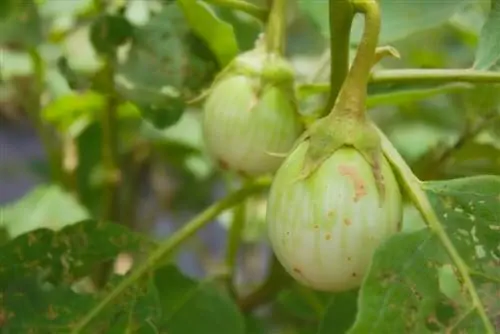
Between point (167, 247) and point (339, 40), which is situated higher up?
point (339, 40)

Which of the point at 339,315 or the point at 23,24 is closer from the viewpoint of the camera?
the point at 339,315

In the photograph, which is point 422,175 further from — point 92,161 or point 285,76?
point 92,161

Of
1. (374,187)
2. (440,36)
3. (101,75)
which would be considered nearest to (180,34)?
(101,75)

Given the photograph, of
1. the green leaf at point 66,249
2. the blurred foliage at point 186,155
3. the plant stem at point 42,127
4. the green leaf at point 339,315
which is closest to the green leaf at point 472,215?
the blurred foliage at point 186,155

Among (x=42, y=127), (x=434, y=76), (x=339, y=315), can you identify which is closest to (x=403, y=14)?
(x=434, y=76)

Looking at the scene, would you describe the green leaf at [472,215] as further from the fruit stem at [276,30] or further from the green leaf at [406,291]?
the fruit stem at [276,30]

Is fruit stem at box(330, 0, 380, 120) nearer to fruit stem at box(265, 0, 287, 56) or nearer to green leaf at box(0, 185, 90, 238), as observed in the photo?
fruit stem at box(265, 0, 287, 56)

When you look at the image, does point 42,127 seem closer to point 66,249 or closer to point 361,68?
point 66,249
